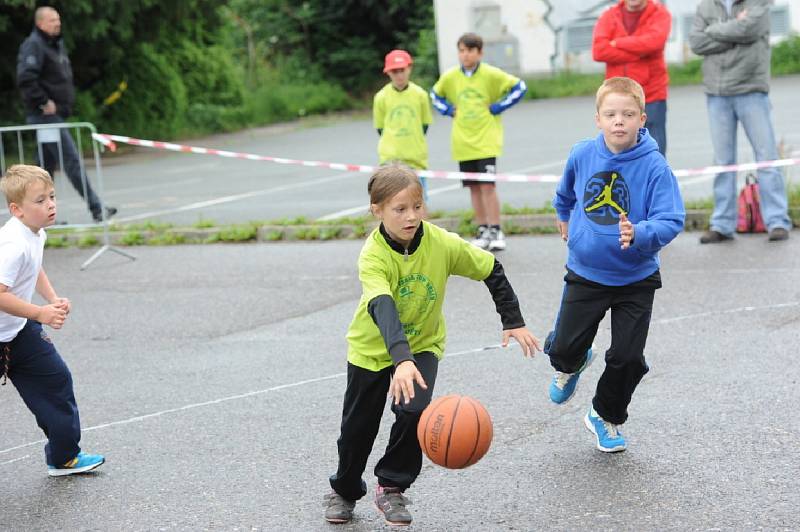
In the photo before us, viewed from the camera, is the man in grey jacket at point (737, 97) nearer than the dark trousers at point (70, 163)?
Yes

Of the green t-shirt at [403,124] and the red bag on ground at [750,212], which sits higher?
the green t-shirt at [403,124]

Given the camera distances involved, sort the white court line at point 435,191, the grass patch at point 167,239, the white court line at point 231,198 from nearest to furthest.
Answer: the grass patch at point 167,239 < the white court line at point 435,191 < the white court line at point 231,198

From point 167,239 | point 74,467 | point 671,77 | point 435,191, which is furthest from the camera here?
point 671,77

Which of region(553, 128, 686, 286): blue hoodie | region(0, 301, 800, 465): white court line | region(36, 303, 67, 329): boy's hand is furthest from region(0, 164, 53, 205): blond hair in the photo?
region(553, 128, 686, 286): blue hoodie

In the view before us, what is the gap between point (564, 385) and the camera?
6.00 metres

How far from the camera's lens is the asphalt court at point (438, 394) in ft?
16.6

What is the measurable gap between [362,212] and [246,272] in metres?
3.12

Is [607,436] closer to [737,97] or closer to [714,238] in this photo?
[714,238]

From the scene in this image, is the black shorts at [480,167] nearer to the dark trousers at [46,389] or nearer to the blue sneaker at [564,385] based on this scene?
the blue sneaker at [564,385]

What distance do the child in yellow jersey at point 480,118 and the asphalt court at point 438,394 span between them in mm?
1257

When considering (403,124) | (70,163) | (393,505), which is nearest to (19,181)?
(393,505)

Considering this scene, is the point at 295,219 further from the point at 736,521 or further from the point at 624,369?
the point at 736,521

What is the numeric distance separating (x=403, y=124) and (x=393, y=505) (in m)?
7.37

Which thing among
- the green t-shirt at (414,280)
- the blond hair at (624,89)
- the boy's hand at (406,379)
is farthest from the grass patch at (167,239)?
the boy's hand at (406,379)
